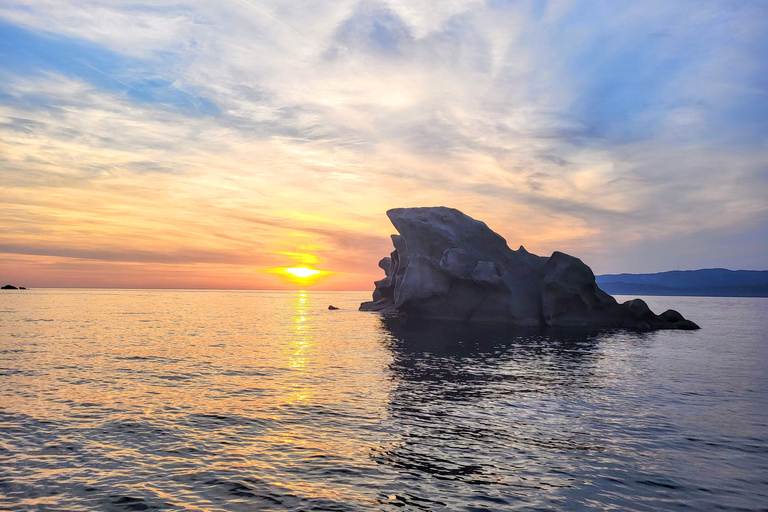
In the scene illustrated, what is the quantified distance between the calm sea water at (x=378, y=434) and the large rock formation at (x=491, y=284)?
26933mm

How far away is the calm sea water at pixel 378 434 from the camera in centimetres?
1022

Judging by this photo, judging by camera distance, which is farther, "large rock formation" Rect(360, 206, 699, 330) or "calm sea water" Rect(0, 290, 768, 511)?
"large rock formation" Rect(360, 206, 699, 330)

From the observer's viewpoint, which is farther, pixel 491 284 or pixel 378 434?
pixel 491 284

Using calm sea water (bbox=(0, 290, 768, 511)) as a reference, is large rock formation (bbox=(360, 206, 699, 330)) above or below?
above

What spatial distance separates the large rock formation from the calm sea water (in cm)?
2693

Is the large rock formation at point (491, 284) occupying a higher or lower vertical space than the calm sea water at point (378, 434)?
higher

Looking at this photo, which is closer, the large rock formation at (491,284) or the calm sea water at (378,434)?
the calm sea water at (378,434)

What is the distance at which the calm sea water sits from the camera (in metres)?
10.2

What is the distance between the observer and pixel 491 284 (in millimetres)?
59625

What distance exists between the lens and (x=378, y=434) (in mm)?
14406

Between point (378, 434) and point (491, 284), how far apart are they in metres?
47.4

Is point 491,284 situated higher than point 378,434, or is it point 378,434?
point 491,284

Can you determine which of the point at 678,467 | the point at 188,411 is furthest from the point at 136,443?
the point at 678,467

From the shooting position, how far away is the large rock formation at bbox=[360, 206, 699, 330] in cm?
5772
